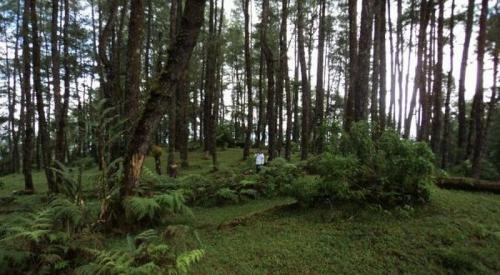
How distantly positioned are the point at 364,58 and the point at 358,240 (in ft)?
16.1

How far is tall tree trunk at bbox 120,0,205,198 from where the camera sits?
5164 mm

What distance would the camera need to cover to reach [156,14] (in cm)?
2230

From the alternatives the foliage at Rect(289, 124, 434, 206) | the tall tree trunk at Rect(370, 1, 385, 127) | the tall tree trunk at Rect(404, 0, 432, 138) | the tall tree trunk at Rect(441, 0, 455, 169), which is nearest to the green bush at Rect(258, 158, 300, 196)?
the foliage at Rect(289, 124, 434, 206)

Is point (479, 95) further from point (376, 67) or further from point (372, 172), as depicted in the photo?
point (372, 172)

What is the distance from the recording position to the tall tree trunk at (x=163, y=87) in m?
5.16

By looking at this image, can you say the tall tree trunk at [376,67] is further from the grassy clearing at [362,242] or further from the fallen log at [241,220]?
the fallen log at [241,220]

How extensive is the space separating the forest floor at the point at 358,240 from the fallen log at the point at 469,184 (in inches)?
42.2

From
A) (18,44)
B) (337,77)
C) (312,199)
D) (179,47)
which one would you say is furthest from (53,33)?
(337,77)

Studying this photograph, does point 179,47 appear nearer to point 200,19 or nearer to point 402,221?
point 200,19

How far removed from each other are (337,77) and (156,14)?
62.0ft

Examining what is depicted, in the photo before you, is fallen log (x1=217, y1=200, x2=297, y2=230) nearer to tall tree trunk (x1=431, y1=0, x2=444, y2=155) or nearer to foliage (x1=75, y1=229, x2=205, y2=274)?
foliage (x1=75, y1=229, x2=205, y2=274)

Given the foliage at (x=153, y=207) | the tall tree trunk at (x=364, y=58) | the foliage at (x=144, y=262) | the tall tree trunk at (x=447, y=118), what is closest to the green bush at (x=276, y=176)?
the tall tree trunk at (x=364, y=58)

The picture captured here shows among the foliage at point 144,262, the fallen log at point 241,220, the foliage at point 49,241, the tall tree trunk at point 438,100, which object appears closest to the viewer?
the foliage at point 144,262

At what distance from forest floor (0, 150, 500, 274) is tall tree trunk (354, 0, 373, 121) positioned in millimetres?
2673
